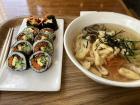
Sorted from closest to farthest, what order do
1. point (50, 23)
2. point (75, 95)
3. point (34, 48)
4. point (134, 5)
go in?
point (75, 95) → point (34, 48) → point (50, 23) → point (134, 5)

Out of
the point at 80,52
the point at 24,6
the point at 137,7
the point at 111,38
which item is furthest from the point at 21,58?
the point at 137,7

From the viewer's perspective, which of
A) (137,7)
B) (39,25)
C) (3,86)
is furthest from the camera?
(137,7)

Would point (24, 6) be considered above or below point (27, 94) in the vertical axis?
above

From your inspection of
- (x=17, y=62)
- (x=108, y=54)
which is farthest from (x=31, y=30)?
(x=108, y=54)

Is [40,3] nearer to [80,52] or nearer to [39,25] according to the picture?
[39,25]

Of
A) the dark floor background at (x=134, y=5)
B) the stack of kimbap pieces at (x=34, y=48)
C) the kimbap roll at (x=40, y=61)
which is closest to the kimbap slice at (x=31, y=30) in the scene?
the stack of kimbap pieces at (x=34, y=48)

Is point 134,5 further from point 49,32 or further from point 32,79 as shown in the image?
point 32,79
